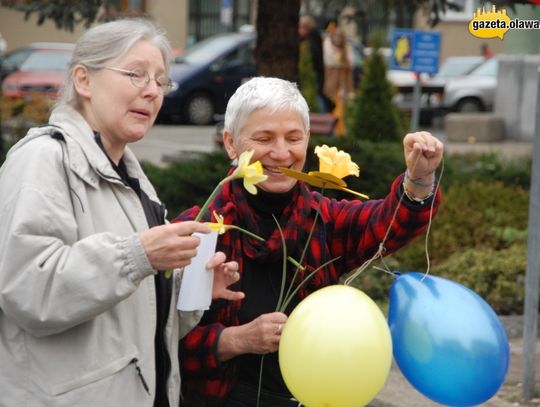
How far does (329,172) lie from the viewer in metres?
2.95

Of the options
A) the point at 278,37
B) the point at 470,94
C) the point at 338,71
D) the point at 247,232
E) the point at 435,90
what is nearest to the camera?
the point at 247,232

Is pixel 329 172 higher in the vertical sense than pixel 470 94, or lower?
higher

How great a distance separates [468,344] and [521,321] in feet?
14.6

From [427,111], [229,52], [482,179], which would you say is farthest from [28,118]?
[427,111]

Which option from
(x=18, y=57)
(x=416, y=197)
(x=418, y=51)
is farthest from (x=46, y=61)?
(x=416, y=197)

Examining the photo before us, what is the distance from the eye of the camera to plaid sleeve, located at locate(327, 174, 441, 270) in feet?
10.3

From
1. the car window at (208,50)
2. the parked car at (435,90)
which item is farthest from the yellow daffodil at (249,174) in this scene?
the parked car at (435,90)

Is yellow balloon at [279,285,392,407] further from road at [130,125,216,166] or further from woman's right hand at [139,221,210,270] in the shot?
road at [130,125,216,166]

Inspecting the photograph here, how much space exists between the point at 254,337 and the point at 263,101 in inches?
25.2

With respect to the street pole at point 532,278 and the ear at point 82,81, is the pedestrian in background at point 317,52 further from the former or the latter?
the ear at point 82,81

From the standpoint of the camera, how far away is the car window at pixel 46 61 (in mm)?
23312

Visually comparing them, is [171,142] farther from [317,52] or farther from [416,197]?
[416,197]

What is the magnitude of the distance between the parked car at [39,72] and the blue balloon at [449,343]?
1902 cm

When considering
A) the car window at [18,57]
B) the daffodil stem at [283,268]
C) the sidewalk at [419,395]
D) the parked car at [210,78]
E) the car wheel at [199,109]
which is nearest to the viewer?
the daffodil stem at [283,268]
